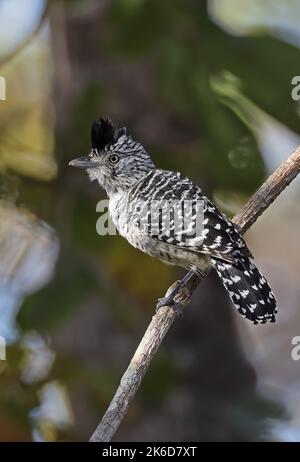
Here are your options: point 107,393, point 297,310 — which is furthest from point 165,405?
point 297,310

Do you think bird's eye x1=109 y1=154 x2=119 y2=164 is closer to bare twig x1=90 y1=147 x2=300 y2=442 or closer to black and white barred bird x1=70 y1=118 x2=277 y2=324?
black and white barred bird x1=70 y1=118 x2=277 y2=324

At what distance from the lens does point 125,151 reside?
563 cm

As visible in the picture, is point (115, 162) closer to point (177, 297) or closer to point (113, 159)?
point (113, 159)

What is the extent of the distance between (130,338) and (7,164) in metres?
1.32

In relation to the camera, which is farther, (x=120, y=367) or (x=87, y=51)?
(x=87, y=51)

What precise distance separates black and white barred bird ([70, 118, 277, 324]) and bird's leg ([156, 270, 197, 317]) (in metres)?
0.03

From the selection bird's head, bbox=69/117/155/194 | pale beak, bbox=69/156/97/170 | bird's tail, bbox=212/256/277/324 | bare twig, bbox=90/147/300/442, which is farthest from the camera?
bird's head, bbox=69/117/155/194

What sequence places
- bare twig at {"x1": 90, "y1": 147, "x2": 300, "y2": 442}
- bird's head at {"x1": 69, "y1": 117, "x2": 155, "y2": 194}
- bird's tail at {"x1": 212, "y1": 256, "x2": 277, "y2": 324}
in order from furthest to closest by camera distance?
bird's head at {"x1": 69, "y1": 117, "x2": 155, "y2": 194} → bird's tail at {"x1": 212, "y1": 256, "x2": 277, "y2": 324} → bare twig at {"x1": 90, "y1": 147, "x2": 300, "y2": 442}

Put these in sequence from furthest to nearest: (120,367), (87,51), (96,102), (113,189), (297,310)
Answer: (297,310)
(87,51)
(120,367)
(96,102)
(113,189)

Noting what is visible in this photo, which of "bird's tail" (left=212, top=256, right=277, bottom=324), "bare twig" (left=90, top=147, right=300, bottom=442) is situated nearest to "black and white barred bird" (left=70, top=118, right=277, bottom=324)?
"bird's tail" (left=212, top=256, right=277, bottom=324)

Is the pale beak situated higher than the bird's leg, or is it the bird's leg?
the pale beak

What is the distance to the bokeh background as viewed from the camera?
5828mm

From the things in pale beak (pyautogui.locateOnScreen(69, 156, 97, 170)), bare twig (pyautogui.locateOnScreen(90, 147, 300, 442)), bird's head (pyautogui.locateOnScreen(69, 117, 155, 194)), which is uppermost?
bird's head (pyautogui.locateOnScreen(69, 117, 155, 194))

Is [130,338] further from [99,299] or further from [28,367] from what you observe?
[28,367]
